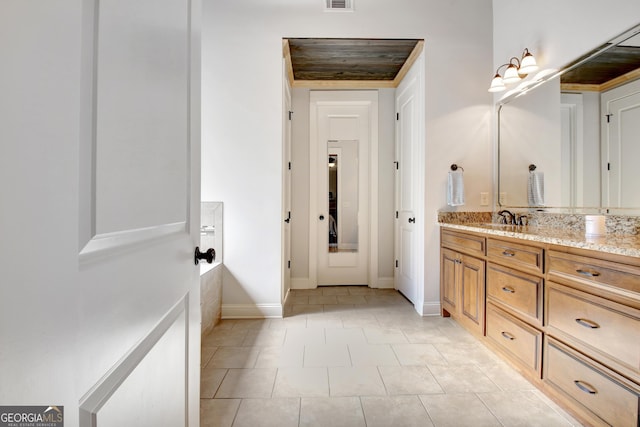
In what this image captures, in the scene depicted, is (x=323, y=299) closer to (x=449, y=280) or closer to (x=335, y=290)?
(x=335, y=290)

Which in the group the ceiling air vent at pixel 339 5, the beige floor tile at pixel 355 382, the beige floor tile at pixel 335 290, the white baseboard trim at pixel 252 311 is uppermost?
the ceiling air vent at pixel 339 5

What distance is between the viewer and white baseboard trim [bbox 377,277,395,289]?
12.9ft

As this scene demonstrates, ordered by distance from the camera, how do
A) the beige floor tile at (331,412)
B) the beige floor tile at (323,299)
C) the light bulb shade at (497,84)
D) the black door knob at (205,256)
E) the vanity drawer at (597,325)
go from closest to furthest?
the black door knob at (205,256), the vanity drawer at (597,325), the beige floor tile at (331,412), the light bulb shade at (497,84), the beige floor tile at (323,299)

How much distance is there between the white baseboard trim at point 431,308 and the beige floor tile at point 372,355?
79 centimetres

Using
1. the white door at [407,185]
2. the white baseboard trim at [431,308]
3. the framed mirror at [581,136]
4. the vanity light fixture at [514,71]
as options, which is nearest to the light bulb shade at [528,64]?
the vanity light fixture at [514,71]

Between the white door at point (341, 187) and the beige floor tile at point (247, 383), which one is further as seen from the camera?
the white door at point (341, 187)

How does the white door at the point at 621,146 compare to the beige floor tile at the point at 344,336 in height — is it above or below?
above

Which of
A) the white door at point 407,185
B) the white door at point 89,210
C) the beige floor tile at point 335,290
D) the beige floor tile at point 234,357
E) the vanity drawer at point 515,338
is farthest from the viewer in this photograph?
the beige floor tile at point 335,290

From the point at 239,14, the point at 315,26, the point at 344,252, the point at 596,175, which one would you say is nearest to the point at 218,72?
the point at 239,14

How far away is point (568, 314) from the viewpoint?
147 centimetres

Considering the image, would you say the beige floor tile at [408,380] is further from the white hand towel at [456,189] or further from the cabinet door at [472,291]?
the white hand towel at [456,189]

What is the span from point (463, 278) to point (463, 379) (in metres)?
0.85

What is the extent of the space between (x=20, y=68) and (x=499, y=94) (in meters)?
3.36

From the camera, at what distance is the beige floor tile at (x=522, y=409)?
148 cm
